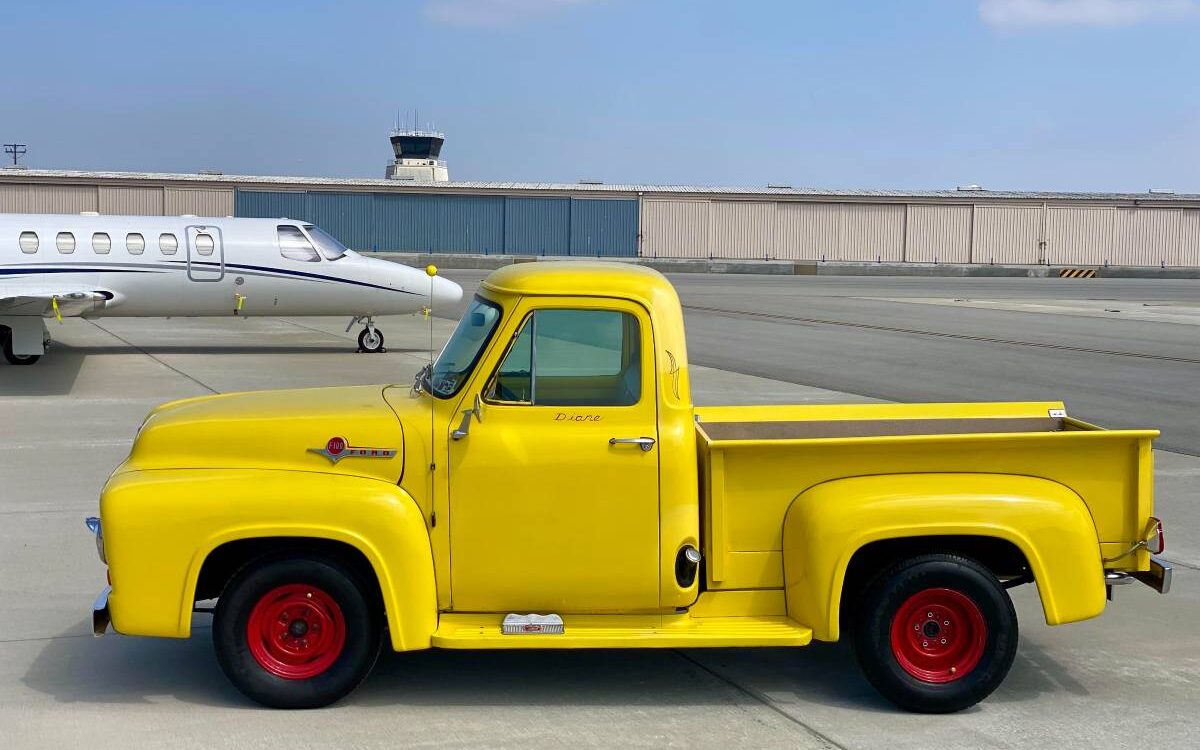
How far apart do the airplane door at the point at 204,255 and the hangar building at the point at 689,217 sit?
40.5 metres

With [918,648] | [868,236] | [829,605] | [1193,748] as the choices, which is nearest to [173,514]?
[829,605]

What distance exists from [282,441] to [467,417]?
0.84 meters

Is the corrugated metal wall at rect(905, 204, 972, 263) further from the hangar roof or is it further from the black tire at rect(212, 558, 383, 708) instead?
the black tire at rect(212, 558, 383, 708)

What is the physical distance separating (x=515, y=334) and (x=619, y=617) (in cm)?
133

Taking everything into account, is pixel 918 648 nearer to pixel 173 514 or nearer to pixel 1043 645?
pixel 1043 645

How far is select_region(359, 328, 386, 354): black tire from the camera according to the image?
2298 centimetres

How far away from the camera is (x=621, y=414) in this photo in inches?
233

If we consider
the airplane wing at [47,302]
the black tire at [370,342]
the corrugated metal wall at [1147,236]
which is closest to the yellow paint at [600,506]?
the airplane wing at [47,302]

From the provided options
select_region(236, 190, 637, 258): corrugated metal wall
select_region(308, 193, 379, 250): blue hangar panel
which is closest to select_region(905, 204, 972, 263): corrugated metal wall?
select_region(236, 190, 637, 258): corrugated metal wall

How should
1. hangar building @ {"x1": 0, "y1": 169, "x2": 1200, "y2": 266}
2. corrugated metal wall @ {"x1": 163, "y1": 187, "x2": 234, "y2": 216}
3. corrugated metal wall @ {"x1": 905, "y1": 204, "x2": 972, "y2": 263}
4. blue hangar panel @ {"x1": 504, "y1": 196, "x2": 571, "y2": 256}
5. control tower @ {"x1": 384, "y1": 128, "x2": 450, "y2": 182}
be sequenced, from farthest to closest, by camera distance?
control tower @ {"x1": 384, "y1": 128, "x2": 450, "y2": 182} < corrugated metal wall @ {"x1": 905, "y1": 204, "x2": 972, "y2": 263} < blue hangar panel @ {"x1": 504, "y1": 196, "x2": 571, "y2": 256} < hangar building @ {"x1": 0, "y1": 169, "x2": 1200, "y2": 266} < corrugated metal wall @ {"x1": 163, "y1": 187, "x2": 234, "y2": 216}

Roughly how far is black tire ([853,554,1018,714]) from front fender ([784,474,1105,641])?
18 centimetres

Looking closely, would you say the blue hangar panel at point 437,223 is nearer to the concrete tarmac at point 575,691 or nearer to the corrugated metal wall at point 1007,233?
the corrugated metal wall at point 1007,233

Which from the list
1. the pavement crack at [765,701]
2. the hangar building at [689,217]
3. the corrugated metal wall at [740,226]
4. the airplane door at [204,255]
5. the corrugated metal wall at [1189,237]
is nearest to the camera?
the pavement crack at [765,701]

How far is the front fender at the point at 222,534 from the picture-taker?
5.72 m
